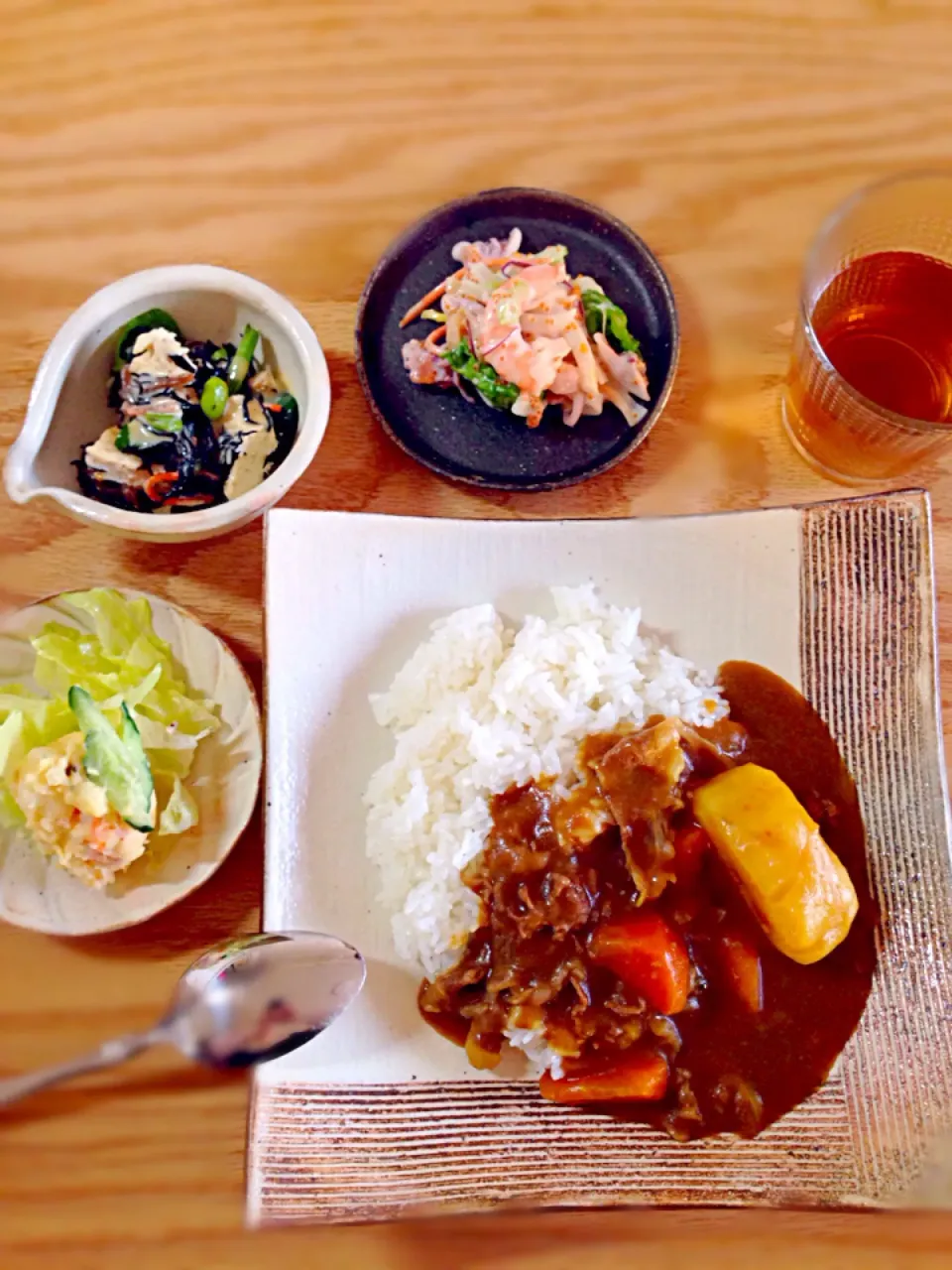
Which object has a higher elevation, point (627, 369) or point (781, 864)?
point (627, 369)

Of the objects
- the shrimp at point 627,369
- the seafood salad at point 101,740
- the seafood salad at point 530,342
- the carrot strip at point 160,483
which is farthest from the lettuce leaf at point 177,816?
the shrimp at point 627,369

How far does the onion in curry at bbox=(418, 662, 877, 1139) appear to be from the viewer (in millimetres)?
2186

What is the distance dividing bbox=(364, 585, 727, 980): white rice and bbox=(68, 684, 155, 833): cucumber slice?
0.52 m

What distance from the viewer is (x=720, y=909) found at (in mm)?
2264

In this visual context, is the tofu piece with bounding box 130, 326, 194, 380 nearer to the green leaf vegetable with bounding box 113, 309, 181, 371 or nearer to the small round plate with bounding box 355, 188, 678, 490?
the green leaf vegetable with bounding box 113, 309, 181, 371

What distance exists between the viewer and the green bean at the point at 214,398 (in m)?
2.53

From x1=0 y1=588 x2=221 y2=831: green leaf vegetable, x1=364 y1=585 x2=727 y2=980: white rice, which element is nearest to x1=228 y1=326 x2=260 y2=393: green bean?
x1=0 y1=588 x2=221 y2=831: green leaf vegetable

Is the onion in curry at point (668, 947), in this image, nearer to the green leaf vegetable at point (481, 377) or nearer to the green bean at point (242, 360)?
the green leaf vegetable at point (481, 377)

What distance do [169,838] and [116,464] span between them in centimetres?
89

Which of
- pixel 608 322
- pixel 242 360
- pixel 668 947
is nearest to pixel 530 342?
pixel 608 322

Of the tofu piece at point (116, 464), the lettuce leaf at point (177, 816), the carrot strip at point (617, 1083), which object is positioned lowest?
the carrot strip at point (617, 1083)

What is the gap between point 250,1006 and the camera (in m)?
2.13

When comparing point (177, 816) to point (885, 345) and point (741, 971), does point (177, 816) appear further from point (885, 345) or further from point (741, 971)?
point (885, 345)

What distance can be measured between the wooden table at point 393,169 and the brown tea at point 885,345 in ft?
0.66
